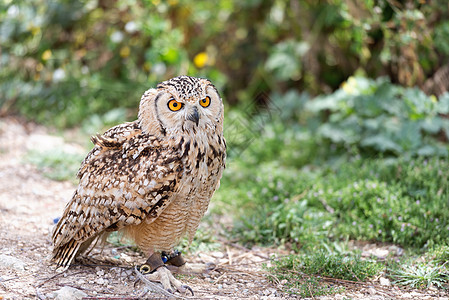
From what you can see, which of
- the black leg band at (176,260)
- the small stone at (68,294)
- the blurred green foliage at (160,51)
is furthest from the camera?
the blurred green foliage at (160,51)

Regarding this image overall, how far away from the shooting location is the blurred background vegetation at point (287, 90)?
4.43 metres

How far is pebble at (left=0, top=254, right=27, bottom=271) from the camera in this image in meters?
Result: 3.30

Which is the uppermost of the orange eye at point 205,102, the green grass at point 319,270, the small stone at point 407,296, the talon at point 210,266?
the orange eye at point 205,102

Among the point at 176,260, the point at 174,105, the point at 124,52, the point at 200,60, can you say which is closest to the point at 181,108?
the point at 174,105

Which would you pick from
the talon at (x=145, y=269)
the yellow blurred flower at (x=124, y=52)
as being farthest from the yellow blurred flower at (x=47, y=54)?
the talon at (x=145, y=269)

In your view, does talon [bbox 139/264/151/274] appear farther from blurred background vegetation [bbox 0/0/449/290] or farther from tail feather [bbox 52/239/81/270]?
blurred background vegetation [bbox 0/0/449/290]

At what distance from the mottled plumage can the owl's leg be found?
0.07 metres

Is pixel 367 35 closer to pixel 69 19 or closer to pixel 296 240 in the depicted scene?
pixel 296 240

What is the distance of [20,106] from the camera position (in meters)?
7.41

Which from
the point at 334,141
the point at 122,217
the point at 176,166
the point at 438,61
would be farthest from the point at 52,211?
the point at 438,61

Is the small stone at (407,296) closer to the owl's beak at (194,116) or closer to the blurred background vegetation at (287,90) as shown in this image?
the blurred background vegetation at (287,90)

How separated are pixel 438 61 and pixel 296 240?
140 inches

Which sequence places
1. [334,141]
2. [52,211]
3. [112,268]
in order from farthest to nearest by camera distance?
[334,141], [52,211], [112,268]

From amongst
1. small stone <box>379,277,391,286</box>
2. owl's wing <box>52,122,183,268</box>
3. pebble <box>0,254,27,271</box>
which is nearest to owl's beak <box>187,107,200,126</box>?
owl's wing <box>52,122,183,268</box>
